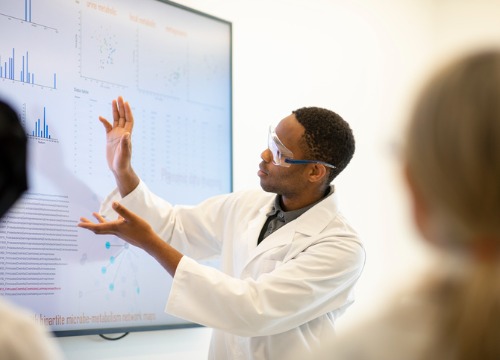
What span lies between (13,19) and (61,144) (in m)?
0.44

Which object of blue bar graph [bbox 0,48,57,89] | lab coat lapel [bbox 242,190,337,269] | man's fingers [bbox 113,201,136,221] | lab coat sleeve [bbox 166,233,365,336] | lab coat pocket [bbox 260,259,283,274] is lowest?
lab coat sleeve [bbox 166,233,365,336]

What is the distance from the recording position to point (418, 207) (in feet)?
2.70

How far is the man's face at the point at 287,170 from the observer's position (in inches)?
87.7

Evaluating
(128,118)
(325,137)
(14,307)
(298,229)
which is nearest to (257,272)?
(298,229)

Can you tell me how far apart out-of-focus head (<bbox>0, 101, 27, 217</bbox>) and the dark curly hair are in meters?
1.37

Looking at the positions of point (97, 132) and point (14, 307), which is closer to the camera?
point (14, 307)

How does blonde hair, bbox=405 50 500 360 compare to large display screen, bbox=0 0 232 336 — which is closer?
blonde hair, bbox=405 50 500 360

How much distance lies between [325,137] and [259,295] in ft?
2.04

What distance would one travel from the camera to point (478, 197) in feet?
2.46

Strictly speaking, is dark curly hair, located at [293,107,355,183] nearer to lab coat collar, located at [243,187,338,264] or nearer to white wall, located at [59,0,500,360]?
lab coat collar, located at [243,187,338,264]

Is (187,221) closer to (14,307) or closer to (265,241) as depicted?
(265,241)

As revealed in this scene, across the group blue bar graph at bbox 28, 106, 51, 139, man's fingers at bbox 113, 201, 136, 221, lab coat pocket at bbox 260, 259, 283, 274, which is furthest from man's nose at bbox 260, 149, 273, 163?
blue bar graph at bbox 28, 106, 51, 139

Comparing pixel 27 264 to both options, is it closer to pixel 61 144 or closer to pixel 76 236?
pixel 76 236

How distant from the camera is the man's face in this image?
7.31ft
